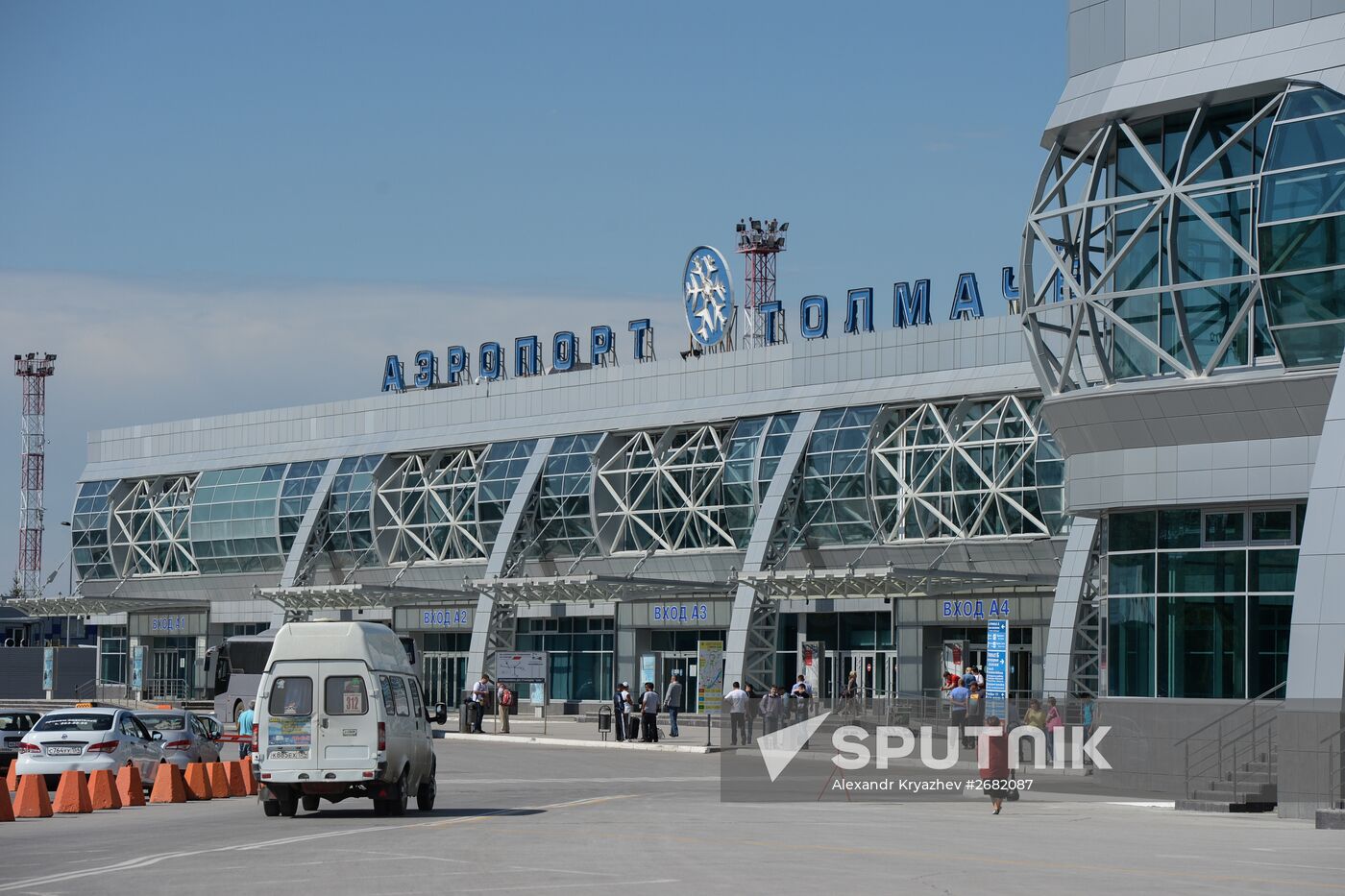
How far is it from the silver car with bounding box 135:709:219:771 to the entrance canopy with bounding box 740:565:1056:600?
2260 centimetres

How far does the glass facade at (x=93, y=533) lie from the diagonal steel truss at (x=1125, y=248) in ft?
202

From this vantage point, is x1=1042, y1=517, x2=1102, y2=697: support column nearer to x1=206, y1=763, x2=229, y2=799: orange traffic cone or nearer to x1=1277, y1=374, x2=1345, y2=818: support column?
x1=1277, y1=374, x2=1345, y2=818: support column

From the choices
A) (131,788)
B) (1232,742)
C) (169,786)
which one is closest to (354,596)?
(169,786)

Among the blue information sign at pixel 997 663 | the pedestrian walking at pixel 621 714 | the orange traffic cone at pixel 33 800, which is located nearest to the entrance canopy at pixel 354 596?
the pedestrian walking at pixel 621 714

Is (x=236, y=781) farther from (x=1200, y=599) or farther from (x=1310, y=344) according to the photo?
(x=1310, y=344)

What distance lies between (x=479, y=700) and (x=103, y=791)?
2992 centimetres

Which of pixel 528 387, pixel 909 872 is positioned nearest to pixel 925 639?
pixel 528 387

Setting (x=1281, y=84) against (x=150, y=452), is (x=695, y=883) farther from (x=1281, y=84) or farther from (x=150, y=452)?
(x=150, y=452)

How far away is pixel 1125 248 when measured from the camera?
3409 centimetres

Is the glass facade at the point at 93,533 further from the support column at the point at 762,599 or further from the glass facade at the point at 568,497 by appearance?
the support column at the point at 762,599

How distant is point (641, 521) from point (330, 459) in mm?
18804

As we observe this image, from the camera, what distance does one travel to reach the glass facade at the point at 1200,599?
1268 inches

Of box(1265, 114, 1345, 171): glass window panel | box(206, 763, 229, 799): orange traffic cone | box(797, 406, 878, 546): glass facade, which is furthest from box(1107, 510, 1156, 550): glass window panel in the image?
box(797, 406, 878, 546): glass facade

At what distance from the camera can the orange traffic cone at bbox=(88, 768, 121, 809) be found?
28.5 m
